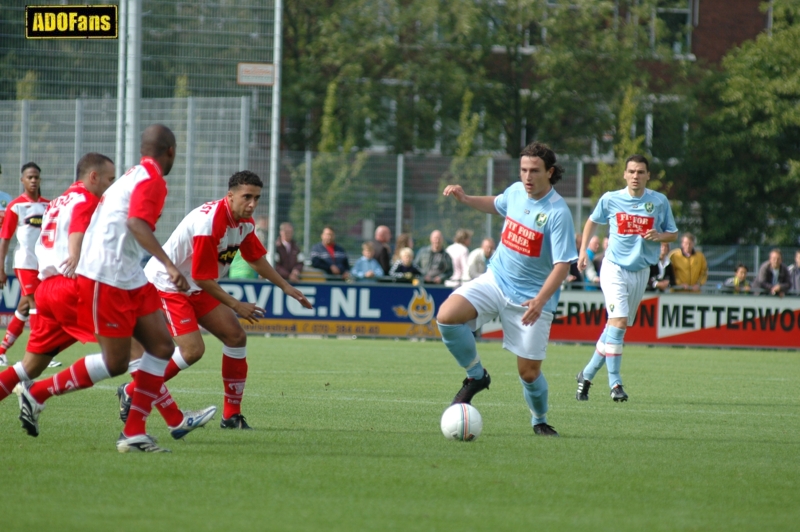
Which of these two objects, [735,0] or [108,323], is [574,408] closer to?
[108,323]

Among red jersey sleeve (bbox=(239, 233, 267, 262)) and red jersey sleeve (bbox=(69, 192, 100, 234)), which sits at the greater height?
red jersey sleeve (bbox=(69, 192, 100, 234))

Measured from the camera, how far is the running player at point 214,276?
291 inches

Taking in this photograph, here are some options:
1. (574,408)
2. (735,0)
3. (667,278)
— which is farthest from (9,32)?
(735,0)

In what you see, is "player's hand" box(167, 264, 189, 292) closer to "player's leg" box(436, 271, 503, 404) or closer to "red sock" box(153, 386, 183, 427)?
"red sock" box(153, 386, 183, 427)

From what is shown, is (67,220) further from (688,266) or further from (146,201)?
(688,266)

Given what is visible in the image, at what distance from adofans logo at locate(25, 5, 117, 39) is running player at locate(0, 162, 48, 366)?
6.33 meters

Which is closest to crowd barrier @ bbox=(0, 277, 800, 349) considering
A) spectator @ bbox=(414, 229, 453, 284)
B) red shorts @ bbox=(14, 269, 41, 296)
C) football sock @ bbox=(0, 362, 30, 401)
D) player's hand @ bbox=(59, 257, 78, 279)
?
spectator @ bbox=(414, 229, 453, 284)

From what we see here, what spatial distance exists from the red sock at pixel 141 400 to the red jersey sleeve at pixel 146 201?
3.17ft

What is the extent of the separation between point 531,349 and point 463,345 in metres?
0.49

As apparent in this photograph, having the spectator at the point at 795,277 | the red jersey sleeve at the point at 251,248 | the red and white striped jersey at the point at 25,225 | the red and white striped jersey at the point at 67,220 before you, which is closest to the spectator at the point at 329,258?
the red and white striped jersey at the point at 25,225

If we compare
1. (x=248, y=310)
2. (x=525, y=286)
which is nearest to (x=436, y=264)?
(x=525, y=286)

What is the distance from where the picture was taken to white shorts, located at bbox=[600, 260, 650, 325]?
10891 millimetres

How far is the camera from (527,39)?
120 feet

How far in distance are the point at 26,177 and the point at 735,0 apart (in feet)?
104
